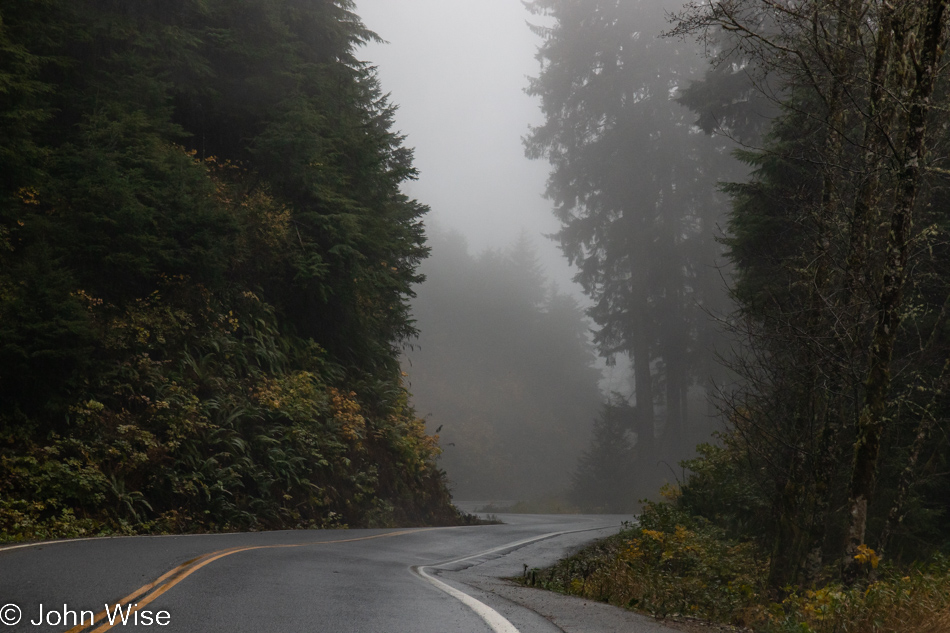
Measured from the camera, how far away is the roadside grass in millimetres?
5746

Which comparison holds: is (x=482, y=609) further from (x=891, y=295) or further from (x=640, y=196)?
(x=640, y=196)

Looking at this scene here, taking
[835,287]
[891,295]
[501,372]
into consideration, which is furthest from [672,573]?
[501,372]

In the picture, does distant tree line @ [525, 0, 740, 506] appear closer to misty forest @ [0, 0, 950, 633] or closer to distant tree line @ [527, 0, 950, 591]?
distant tree line @ [527, 0, 950, 591]

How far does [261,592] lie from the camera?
6.19 m

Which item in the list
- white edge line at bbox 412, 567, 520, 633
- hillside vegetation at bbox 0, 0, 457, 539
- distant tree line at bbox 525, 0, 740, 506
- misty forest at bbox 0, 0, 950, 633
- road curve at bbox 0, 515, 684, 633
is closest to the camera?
road curve at bbox 0, 515, 684, 633

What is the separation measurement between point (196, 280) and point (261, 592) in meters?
11.1

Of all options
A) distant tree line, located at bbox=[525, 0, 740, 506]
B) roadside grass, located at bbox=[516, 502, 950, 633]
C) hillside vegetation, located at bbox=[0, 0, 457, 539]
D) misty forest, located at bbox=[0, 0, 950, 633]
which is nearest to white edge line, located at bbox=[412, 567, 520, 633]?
roadside grass, located at bbox=[516, 502, 950, 633]

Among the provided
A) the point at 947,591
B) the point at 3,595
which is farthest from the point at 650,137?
the point at 3,595

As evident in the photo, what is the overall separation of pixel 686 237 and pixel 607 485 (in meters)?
16.8

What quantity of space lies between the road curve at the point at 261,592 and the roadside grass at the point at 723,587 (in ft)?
3.34

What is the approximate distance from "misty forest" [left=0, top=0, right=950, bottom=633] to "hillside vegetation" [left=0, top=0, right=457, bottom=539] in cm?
7

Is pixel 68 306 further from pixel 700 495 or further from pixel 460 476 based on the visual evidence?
pixel 460 476

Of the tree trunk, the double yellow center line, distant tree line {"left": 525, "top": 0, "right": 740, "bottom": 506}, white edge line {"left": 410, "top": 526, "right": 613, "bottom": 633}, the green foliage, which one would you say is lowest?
the green foliage

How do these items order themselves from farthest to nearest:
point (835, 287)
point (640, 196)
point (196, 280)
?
1. point (640, 196)
2. point (196, 280)
3. point (835, 287)
